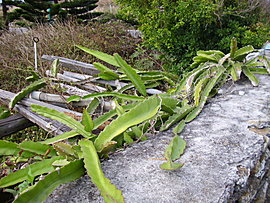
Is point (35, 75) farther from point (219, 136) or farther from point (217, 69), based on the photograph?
point (219, 136)

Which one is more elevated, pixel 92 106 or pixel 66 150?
pixel 66 150

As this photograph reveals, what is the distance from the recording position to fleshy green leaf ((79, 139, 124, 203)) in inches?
35.4

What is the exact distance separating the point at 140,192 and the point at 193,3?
3377 mm

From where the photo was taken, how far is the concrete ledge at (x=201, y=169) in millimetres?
1013

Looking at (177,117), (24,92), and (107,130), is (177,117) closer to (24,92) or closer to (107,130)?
(107,130)

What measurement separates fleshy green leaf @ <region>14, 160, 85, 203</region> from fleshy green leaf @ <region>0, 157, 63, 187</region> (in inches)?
6.8

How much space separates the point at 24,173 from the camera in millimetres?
1159

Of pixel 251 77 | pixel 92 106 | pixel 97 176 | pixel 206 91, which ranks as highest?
pixel 97 176

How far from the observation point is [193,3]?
12.3 feet

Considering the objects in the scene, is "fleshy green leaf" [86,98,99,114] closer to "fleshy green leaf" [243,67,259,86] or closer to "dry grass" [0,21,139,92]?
"fleshy green leaf" [243,67,259,86]

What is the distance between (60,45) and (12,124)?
362cm

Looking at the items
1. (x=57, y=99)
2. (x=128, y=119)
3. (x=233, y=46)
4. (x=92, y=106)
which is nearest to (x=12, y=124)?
(x=57, y=99)

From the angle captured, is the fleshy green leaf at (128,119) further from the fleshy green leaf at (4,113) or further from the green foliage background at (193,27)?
the green foliage background at (193,27)

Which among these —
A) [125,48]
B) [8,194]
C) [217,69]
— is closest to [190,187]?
[8,194]
